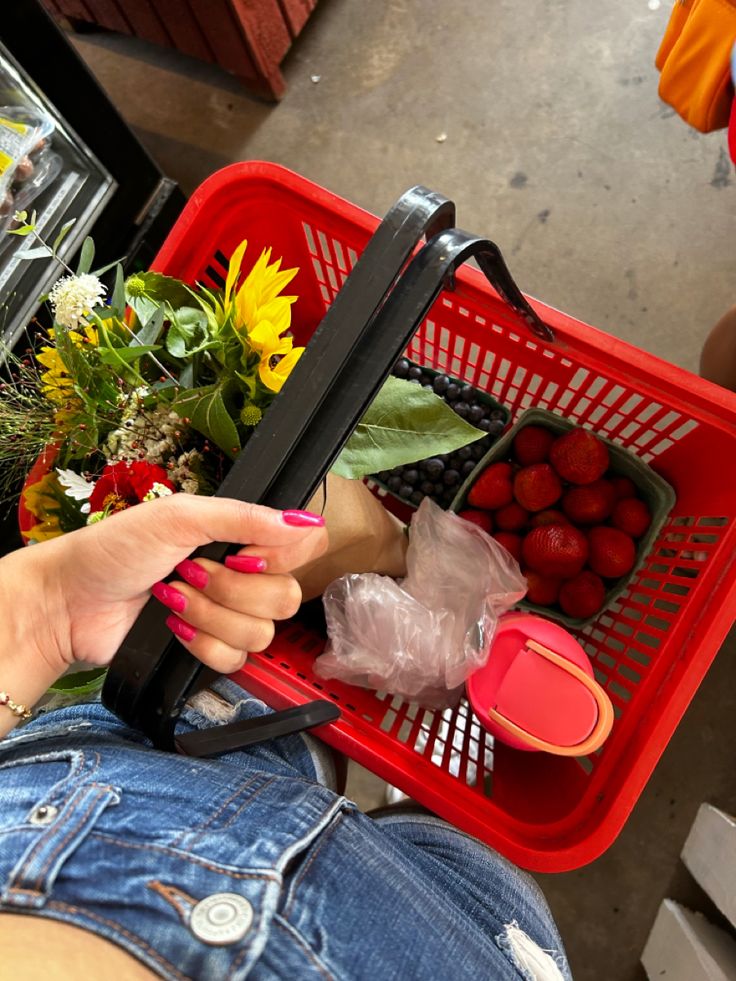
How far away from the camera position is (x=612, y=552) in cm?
92

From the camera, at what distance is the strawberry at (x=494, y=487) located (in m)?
0.98

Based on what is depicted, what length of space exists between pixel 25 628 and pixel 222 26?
1.38 meters

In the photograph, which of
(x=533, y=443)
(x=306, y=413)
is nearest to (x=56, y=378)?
(x=306, y=413)

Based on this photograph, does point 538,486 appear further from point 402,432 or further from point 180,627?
point 180,627

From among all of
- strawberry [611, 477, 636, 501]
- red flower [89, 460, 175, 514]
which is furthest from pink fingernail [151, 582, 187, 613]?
strawberry [611, 477, 636, 501]

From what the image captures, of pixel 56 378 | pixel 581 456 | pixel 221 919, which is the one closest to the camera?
pixel 221 919

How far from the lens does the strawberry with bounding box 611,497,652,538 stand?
3.04ft

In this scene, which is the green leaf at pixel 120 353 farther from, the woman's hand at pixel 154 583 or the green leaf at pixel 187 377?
the woman's hand at pixel 154 583

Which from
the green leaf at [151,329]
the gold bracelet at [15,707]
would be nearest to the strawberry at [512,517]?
the green leaf at [151,329]

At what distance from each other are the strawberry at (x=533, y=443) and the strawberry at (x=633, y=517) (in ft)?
0.41

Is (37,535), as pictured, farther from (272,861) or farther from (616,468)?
(616,468)

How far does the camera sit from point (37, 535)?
782 millimetres

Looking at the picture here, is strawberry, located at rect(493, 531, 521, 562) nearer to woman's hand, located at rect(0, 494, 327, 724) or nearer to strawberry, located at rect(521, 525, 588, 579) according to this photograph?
strawberry, located at rect(521, 525, 588, 579)

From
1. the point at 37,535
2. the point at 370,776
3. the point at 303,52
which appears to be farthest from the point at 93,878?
the point at 303,52
